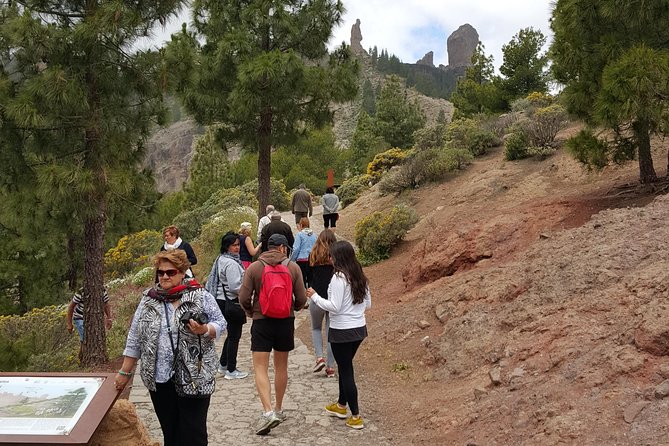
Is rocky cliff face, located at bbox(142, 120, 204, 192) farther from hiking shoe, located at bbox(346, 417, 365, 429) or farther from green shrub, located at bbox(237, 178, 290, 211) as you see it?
hiking shoe, located at bbox(346, 417, 365, 429)

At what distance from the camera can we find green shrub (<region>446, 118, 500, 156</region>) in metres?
21.8

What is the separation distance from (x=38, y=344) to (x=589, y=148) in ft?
35.9

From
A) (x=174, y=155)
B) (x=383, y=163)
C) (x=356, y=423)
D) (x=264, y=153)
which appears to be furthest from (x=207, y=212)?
(x=174, y=155)

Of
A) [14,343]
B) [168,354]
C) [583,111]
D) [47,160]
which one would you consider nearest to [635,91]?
[583,111]

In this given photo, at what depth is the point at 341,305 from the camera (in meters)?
5.39

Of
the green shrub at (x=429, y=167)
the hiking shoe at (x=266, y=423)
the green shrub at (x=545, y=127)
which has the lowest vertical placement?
the hiking shoe at (x=266, y=423)

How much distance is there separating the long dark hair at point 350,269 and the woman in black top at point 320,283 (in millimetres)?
1067

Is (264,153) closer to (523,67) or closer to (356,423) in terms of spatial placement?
(356,423)

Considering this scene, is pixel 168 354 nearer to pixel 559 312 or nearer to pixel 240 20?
pixel 559 312

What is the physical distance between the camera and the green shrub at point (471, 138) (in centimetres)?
2178

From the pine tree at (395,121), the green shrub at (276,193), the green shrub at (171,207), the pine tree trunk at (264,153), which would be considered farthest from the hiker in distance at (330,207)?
the green shrub at (171,207)

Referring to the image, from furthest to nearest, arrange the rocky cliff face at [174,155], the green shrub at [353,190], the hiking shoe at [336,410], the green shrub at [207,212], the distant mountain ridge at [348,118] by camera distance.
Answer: the rocky cliff face at [174,155] → the distant mountain ridge at [348,118] → the green shrub at [353,190] → the green shrub at [207,212] → the hiking shoe at [336,410]

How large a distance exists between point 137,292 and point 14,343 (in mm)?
6644

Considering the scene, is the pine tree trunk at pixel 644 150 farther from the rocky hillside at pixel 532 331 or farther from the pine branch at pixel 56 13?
the pine branch at pixel 56 13
